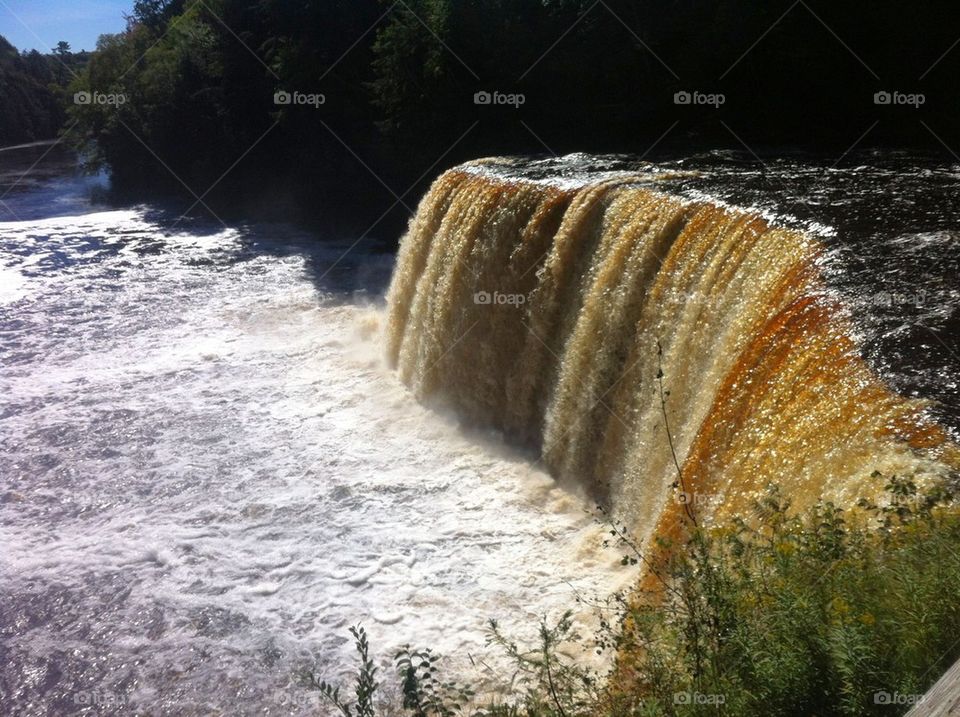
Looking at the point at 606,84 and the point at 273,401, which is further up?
the point at 606,84

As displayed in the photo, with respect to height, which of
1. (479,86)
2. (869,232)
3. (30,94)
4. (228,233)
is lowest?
(228,233)

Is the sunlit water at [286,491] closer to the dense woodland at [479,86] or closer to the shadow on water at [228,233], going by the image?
the shadow on water at [228,233]

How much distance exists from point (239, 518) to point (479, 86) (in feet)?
37.3

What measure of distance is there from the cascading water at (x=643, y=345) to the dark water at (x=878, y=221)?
189 millimetres

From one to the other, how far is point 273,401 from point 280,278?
5.72 m

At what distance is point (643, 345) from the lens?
23.0 ft

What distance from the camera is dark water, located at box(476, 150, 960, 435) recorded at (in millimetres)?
4594

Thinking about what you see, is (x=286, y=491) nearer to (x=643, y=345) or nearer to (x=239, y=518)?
(x=239, y=518)

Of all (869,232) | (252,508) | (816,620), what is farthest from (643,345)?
(816,620)

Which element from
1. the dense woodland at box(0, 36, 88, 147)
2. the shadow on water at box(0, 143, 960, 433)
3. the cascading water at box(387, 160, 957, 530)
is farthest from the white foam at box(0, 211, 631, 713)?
the dense woodland at box(0, 36, 88, 147)

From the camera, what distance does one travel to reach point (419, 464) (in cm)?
877

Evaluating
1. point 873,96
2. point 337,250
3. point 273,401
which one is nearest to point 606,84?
point 873,96

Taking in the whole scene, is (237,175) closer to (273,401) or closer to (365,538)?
(273,401)

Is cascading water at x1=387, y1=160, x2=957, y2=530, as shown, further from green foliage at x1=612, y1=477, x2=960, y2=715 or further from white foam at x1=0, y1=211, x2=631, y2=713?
white foam at x1=0, y1=211, x2=631, y2=713
